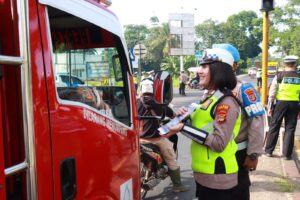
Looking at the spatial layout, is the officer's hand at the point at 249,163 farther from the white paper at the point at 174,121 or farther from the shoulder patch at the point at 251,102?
the white paper at the point at 174,121

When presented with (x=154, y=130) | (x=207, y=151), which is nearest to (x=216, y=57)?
(x=207, y=151)

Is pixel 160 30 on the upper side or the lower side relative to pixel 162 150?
upper

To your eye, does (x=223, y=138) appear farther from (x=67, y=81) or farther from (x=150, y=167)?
(x=150, y=167)

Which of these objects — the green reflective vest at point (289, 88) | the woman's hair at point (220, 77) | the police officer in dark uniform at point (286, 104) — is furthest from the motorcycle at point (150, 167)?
the green reflective vest at point (289, 88)

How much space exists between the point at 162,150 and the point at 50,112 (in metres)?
3.27

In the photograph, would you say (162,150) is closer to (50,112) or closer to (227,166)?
(227,166)

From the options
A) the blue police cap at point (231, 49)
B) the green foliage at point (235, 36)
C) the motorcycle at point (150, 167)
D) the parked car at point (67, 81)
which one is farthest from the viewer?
the green foliage at point (235, 36)

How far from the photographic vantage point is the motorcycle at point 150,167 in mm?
4742

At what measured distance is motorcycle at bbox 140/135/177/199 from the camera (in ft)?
15.6

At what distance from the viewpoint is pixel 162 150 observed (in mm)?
5016

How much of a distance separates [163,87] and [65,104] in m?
2.20

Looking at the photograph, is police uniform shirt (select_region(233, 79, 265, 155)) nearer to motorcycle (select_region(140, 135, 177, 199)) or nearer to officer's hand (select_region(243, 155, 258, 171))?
officer's hand (select_region(243, 155, 258, 171))

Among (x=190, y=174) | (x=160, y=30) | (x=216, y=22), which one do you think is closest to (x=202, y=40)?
(x=216, y=22)

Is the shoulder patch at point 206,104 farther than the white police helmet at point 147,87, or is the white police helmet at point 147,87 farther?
the white police helmet at point 147,87
